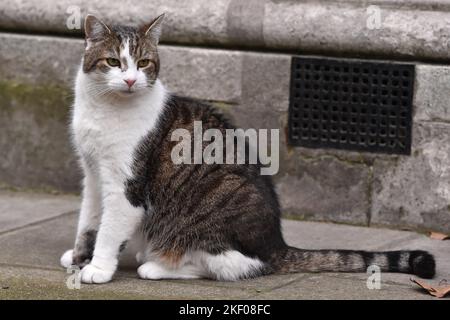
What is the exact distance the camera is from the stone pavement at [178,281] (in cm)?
491

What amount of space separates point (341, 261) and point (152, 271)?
98cm

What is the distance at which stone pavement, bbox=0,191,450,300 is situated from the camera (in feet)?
16.1

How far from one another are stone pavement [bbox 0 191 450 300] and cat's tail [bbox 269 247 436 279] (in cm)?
5

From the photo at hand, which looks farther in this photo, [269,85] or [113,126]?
[269,85]

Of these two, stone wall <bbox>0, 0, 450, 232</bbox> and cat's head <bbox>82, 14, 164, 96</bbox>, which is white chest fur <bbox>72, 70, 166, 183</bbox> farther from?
stone wall <bbox>0, 0, 450, 232</bbox>

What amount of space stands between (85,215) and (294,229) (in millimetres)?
1441

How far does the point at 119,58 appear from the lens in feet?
16.6

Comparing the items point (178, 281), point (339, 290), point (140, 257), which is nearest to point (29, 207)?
point (140, 257)

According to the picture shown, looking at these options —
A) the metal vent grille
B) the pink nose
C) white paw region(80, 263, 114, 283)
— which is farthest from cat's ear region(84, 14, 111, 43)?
the metal vent grille

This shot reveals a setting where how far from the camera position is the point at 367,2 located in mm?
6281

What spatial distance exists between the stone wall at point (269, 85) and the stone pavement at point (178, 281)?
215 mm

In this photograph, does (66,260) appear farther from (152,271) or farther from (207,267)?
(207,267)

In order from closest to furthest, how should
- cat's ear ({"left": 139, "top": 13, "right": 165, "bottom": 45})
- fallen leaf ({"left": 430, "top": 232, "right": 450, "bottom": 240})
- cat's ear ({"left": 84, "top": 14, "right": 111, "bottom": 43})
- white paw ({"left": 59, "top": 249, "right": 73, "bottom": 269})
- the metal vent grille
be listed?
cat's ear ({"left": 84, "top": 14, "right": 111, "bottom": 43})
cat's ear ({"left": 139, "top": 13, "right": 165, "bottom": 45})
white paw ({"left": 59, "top": 249, "right": 73, "bottom": 269})
fallen leaf ({"left": 430, "top": 232, "right": 450, "bottom": 240})
the metal vent grille

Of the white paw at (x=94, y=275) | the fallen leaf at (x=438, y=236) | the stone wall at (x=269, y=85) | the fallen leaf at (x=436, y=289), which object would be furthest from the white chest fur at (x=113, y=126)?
the fallen leaf at (x=438, y=236)
